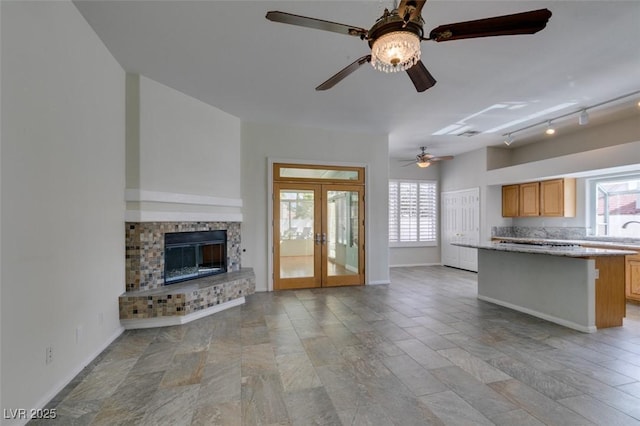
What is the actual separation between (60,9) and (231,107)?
2554 mm

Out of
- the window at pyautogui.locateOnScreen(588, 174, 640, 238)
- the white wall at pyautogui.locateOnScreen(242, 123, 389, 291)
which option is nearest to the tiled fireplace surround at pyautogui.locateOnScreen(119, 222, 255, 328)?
the white wall at pyautogui.locateOnScreen(242, 123, 389, 291)

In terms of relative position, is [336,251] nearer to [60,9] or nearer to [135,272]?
[135,272]

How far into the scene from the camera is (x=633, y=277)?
16.5 ft

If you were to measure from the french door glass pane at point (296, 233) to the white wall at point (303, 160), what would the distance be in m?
0.32

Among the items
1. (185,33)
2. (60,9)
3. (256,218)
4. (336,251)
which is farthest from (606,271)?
(60,9)

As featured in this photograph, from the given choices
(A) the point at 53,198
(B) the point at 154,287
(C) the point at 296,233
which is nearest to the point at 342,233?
(C) the point at 296,233

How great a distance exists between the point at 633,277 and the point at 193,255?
721 cm

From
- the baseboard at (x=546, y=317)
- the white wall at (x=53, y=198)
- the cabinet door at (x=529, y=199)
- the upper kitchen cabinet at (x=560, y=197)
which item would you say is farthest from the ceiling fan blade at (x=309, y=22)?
the cabinet door at (x=529, y=199)

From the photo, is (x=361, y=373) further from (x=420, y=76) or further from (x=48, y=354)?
(x=420, y=76)

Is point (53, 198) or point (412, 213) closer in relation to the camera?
point (53, 198)

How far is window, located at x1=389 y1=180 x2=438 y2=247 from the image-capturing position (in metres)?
8.66

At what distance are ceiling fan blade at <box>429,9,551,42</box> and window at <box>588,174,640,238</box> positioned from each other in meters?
5.76

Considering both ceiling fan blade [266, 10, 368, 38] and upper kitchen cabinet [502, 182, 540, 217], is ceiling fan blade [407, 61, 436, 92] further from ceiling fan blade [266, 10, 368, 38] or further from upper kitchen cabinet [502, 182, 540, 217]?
upper kitchen cabinet [502, 182, 540, 217]

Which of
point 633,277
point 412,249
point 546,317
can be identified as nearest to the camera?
point 546,317
